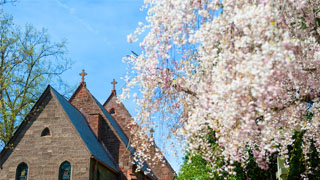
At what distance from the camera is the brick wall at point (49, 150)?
865 inches

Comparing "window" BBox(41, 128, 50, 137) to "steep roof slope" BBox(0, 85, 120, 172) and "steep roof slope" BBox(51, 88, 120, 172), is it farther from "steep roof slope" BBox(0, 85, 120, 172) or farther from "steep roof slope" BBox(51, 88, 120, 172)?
"steep roof slope" BBox(51, 88, 120, 172)

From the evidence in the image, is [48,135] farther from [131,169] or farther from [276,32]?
[276,32]

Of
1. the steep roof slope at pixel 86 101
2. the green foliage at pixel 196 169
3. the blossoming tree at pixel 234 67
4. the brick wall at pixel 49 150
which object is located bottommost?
the blossoming tree at pixel 234 67

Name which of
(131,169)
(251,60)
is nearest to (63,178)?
(131,169)

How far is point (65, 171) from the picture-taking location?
22.2 metres

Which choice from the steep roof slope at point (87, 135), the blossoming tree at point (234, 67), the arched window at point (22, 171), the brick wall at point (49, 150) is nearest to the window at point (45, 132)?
the brick wall at point (49, 150)

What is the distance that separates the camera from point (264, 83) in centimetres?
550

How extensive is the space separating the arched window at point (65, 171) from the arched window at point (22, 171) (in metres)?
1.91

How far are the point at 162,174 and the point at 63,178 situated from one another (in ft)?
39.8

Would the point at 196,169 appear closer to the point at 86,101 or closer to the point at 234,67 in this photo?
the point at 86,101

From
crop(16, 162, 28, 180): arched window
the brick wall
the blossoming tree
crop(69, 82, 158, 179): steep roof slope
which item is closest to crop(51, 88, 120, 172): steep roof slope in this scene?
the brick wall

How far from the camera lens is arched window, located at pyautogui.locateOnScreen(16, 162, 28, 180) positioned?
22.1m

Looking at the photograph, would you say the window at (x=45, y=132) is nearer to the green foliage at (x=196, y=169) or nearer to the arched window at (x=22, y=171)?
the arched window at (x=22, y=171)

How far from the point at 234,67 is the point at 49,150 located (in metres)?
18.2
